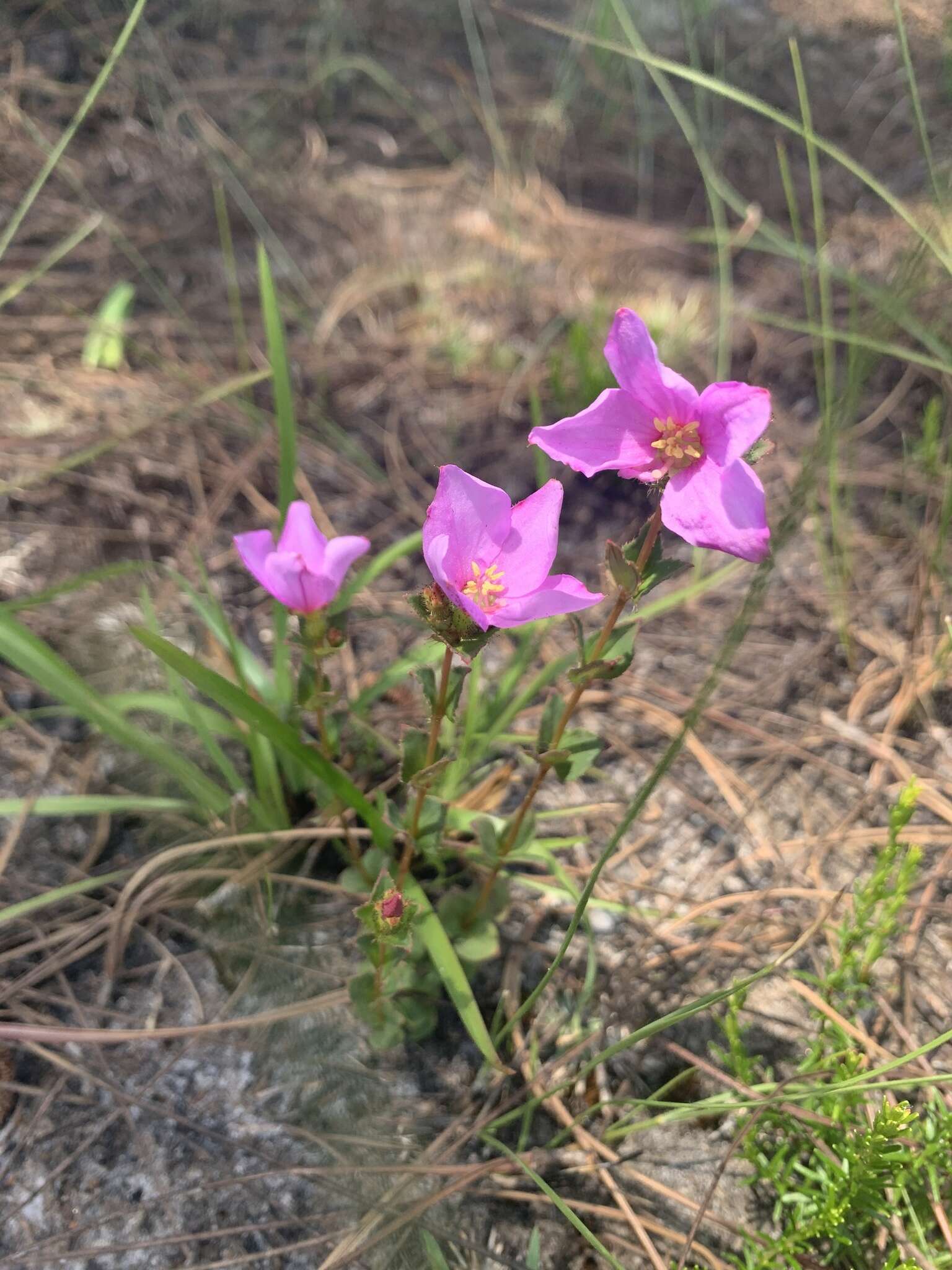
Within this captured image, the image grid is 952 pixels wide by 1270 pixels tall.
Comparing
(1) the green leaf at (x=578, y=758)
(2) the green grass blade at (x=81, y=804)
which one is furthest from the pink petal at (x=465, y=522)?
(2) the green grass blade at (x=81, y=804)

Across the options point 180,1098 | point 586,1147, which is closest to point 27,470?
point 180,1098

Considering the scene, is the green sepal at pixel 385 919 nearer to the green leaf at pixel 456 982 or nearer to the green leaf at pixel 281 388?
the green leaf at pixel 456 982

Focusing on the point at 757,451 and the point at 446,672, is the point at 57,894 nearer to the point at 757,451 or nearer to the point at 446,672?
the point at 446,672

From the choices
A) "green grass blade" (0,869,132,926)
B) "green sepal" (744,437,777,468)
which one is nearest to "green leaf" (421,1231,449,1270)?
"green grass blade" (0,869,132,926)

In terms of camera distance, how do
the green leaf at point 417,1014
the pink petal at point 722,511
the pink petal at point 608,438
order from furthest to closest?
the green leaf at point 417,1014 → the pink petal at point 608,438 → the pink petal at point 722,511

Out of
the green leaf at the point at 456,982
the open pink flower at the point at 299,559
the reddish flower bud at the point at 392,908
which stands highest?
the open pink flower at the point at 299,559

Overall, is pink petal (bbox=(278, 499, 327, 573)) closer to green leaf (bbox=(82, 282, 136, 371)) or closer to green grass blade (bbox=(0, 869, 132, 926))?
green grass blade (bbox=(0, 869, 132, 926))

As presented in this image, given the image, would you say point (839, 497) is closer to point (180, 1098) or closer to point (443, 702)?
point (443, 702)
